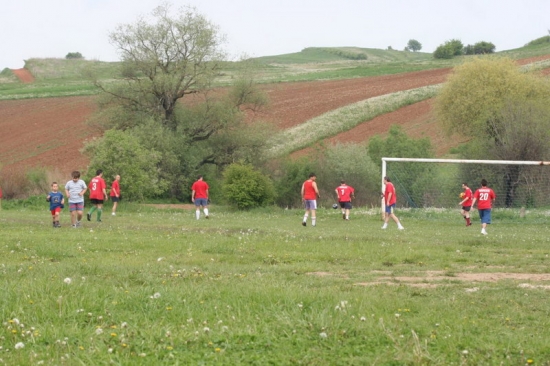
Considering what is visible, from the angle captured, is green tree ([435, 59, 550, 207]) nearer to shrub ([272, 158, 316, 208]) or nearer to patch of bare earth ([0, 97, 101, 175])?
shrub ([272, 158, 316, 208])

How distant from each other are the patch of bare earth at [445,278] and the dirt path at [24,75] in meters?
102

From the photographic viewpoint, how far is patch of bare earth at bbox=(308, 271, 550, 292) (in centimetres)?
1109

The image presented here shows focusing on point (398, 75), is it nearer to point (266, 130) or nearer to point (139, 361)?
point (266, 130)

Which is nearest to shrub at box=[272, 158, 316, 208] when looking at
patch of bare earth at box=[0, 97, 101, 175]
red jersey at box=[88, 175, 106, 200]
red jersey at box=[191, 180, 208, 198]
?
patch of bare earth at box=[0, 97, 101, 175]

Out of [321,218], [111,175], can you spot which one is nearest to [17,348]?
[321,218]

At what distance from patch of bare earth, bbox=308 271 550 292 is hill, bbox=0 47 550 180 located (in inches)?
1658

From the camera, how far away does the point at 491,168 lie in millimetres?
35812

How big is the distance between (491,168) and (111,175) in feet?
66.4

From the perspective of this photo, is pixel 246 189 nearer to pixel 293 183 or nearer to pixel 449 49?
pixel 293 183

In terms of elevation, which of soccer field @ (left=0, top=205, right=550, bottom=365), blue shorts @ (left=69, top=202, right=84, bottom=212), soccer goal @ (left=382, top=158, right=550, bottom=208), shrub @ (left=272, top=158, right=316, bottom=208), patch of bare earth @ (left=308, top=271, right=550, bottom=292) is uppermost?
soccer field @ (left=0, top=205, right=550, bottom=365)

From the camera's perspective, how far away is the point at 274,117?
6912cm

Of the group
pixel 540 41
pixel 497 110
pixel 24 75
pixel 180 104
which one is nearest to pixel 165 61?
pixel 180 104

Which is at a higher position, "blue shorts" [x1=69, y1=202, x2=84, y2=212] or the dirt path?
the dirt path

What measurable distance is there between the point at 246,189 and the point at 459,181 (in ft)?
36.2
